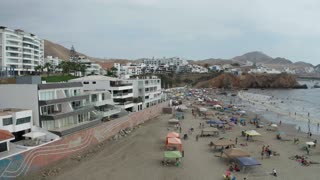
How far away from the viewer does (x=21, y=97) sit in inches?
1138

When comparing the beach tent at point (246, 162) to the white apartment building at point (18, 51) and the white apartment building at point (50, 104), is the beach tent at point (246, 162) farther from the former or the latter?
the white apartment building at point (18, 51)

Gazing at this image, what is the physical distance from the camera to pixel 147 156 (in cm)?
3092

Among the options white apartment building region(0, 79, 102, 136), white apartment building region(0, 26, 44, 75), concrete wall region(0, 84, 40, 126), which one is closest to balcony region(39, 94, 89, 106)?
white apartment building region(0, 79, 102, 136)

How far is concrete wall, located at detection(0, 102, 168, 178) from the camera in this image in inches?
861

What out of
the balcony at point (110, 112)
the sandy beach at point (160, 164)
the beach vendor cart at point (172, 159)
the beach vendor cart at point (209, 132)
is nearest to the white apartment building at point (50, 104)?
the sandy beach at point (160, 164)

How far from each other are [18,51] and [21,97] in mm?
56602

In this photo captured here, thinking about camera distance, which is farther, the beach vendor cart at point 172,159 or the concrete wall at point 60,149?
the beach vendor cart at point 172,159

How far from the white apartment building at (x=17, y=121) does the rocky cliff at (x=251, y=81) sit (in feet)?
439

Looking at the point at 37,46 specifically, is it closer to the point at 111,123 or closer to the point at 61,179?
the point at 111,123

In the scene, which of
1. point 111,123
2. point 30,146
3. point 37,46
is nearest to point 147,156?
point 111,123

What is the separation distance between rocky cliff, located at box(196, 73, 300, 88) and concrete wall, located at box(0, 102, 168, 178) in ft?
391

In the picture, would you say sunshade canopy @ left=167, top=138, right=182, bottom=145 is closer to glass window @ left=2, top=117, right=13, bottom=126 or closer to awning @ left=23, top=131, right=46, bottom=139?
awning @ left=23, top=131, right=46, bottom=139

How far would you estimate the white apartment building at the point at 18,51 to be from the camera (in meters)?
72.8

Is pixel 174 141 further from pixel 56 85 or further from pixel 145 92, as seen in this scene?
pixel 145 92
